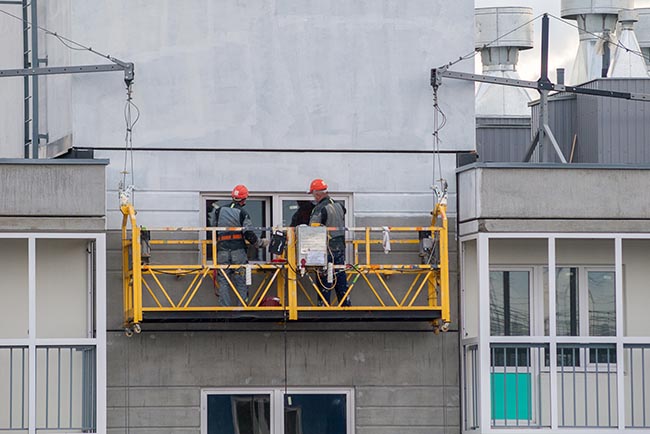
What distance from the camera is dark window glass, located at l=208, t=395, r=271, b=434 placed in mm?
26453

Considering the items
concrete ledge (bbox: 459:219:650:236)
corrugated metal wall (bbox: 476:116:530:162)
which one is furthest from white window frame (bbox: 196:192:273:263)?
corrugated metal wall (bbox: 476:116:530:162)

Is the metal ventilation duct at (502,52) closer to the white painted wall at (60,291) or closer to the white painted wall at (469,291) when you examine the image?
the white painted wall at (469,291)

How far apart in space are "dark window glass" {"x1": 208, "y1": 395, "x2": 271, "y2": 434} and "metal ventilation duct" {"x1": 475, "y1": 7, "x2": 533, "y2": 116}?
42.8ft

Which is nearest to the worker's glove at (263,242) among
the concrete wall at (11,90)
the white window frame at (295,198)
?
the white window frame at (295,198)

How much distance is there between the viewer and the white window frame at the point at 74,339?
25.0 metres

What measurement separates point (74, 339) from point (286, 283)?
9.59ft

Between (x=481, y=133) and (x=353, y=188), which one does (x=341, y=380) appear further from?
(x=481, y=133)

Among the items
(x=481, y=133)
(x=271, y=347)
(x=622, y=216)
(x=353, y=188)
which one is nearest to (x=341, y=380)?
(x=271, y=347)

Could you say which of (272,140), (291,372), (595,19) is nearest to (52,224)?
(272,140)

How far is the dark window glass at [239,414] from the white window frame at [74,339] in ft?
5.99

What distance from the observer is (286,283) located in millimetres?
25750

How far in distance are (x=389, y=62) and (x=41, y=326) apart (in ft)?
20.0

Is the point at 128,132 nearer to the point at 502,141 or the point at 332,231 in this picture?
the point at 332,231

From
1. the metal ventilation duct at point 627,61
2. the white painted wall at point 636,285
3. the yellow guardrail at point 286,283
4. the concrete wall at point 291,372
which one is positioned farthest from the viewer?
the metal ventilation duct at point 627,61
